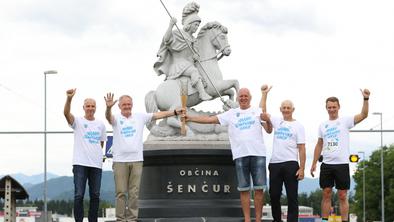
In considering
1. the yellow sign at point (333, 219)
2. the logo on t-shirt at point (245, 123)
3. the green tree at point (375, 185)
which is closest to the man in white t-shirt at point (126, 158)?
the logo on t-shirt at point (245, 123)

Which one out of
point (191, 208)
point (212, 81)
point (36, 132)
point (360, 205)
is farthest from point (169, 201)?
point (360, 205)

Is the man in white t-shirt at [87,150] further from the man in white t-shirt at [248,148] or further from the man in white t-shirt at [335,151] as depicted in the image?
the man in white t-shirt at [335,151]

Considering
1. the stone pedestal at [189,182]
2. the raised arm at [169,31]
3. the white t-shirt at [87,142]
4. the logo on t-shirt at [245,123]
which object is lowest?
the stone pedestal at [189,182]

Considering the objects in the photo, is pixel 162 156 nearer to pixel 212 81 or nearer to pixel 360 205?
pixel 212 81

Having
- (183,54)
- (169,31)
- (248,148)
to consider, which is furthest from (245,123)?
(183,54)

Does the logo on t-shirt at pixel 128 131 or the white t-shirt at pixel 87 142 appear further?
the logo on t-shirt at pixel 128 131

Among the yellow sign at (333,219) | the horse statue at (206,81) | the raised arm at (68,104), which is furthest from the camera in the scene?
the horse statue at (206,81)

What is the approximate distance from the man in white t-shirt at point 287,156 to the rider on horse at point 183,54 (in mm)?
5839

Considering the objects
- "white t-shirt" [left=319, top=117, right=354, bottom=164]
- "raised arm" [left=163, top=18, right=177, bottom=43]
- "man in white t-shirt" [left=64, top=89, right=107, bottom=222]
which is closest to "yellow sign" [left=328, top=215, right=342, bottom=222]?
"white t-shirt" [left=319, top=117, right=354, bottom=164]

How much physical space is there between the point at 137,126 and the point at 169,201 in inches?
119

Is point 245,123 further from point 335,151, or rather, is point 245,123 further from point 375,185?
point 375,185

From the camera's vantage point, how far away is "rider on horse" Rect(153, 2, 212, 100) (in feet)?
62.3

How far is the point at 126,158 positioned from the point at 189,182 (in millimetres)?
3169

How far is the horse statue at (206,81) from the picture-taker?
62.0ft
